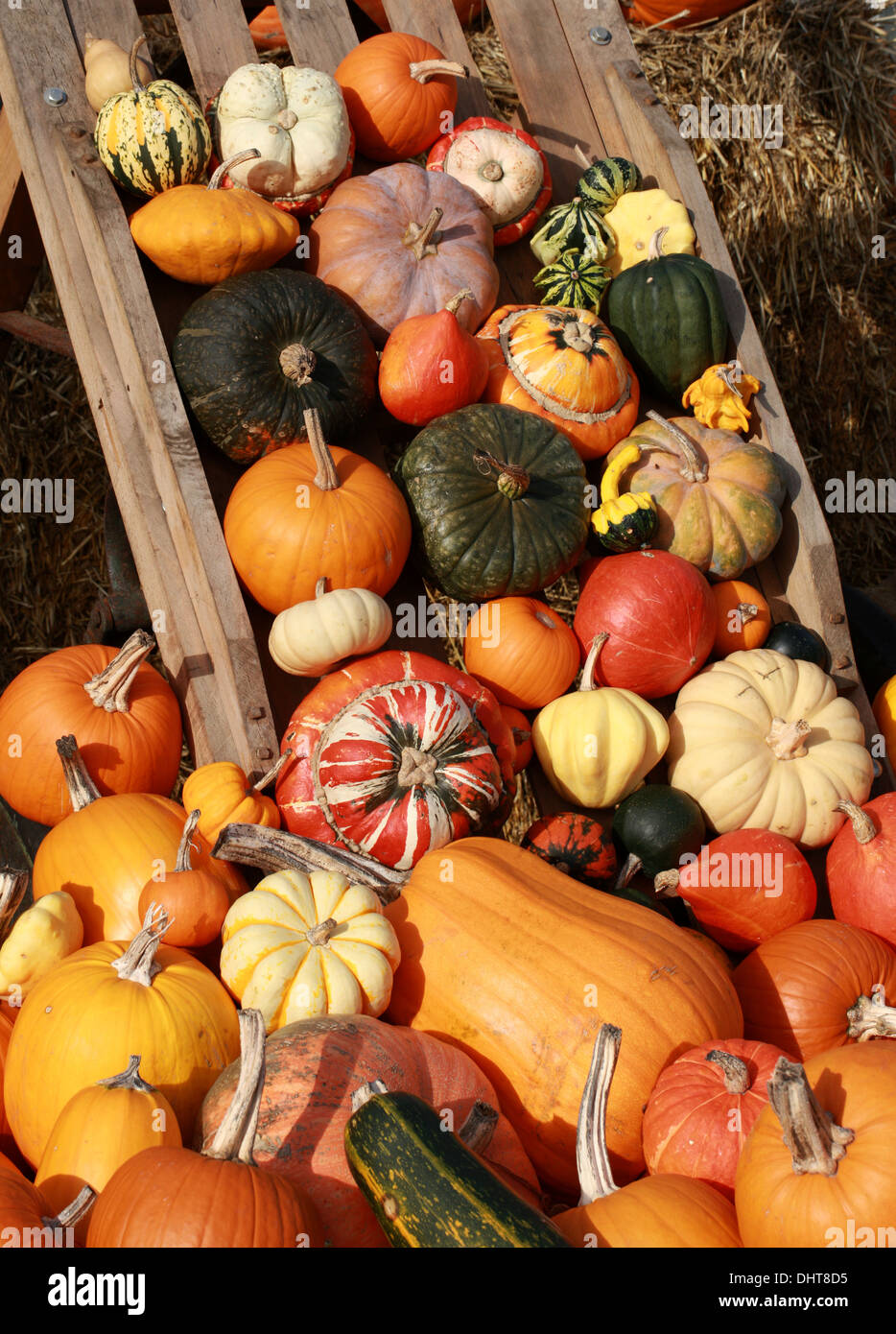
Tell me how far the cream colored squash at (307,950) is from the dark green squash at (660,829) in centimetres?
82

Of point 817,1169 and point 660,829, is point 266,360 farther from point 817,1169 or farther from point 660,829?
point 817,1169

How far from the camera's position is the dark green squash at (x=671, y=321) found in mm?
3674

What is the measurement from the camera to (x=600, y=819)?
3.16 metres

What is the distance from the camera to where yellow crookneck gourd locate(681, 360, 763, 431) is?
142 inches

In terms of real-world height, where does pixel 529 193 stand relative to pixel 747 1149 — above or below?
above

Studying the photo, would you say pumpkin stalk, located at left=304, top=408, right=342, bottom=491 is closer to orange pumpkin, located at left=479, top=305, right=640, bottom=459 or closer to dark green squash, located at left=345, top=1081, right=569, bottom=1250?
orange pumpkin, located at left=479, top=305, right=640, bottom=459

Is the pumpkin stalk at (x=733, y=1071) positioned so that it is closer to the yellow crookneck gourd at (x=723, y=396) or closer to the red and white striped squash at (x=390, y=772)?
the red and white striped squash at (x=390, y=772)

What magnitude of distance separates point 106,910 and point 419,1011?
2.55ft

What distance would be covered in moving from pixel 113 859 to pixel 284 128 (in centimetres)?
239

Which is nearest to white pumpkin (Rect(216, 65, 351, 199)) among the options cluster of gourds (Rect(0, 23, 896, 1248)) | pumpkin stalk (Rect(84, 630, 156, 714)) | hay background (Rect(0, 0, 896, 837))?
cluster of gourds (Rect(0, 23, 896, 1248))

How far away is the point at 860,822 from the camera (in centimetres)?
283

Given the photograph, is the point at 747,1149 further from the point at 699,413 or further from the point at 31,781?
the point at 699,413

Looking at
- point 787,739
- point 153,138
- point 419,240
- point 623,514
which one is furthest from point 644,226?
point 787,739
